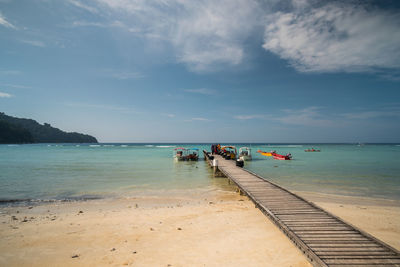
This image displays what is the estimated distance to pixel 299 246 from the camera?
582 cm

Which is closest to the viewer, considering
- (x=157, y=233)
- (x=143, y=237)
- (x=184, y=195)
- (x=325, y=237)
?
(x=325, y=237)

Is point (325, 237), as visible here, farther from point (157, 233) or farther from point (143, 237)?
point (143, 237)

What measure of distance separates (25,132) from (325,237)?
17127 centimetres

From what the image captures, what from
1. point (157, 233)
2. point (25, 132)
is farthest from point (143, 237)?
point (25, 132)

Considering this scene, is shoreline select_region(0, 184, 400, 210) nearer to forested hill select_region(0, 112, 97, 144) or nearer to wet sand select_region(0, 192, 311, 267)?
wet sand select_region(0, 192, 311, 267)

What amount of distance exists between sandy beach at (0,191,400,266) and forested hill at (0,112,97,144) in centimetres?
15349

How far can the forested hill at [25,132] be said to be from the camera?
121812 millimetres

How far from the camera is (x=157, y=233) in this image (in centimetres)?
752

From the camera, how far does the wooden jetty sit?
4.94 metres

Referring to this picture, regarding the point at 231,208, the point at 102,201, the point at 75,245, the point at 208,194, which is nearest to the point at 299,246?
the point at 231,208

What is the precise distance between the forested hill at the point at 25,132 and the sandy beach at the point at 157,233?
504 feet

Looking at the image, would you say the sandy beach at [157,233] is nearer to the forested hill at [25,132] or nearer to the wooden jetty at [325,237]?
the wooden jetty at [325,237]

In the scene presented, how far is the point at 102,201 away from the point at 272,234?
32.2 feet

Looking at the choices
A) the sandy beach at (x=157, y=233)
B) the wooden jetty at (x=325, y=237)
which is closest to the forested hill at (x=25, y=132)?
the sandy beach at (x=157, y=233)
